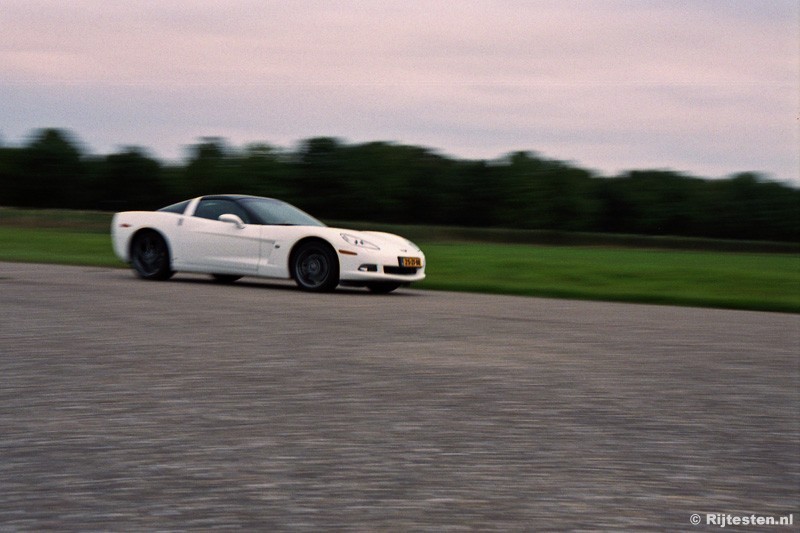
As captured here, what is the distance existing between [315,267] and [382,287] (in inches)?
45.5

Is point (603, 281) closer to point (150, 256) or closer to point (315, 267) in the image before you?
point (315, 267)

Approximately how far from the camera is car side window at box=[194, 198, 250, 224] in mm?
14266

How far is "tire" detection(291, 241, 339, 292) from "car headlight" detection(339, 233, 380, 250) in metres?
0.25

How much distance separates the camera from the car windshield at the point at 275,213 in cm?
1412

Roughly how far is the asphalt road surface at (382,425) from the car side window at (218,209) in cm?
517

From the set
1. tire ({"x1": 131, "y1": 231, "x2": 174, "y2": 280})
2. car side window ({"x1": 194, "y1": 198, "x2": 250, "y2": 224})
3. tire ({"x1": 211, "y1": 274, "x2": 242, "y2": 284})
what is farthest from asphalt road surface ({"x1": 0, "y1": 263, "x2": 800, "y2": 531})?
tire ({"x1": 211, "y1": 274, "x2": 242, "y2": 284})

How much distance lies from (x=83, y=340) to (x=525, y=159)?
340 feet

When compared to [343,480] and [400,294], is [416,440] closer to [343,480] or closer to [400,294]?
[343,480]

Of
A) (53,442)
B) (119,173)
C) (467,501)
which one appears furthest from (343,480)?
(119,173)

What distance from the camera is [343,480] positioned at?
3.76m

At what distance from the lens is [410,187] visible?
344 feet

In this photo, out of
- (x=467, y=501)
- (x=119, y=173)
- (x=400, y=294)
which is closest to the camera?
(x=467, y=501)

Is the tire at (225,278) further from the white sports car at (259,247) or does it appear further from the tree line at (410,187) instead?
the tree line at (410,187)

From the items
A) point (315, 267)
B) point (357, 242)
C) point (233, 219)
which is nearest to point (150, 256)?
point (233, 219)
